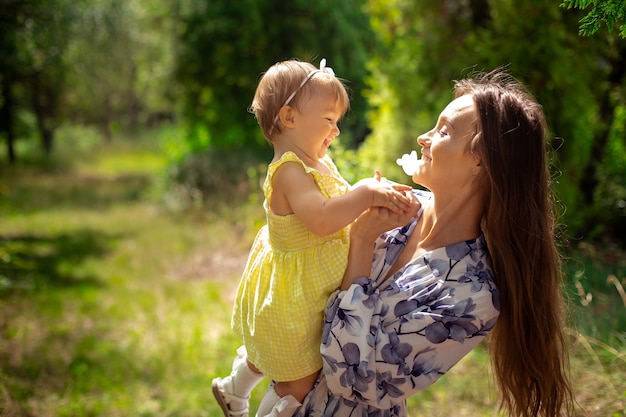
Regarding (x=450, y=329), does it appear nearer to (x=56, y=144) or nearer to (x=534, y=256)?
(x=534, y=256)

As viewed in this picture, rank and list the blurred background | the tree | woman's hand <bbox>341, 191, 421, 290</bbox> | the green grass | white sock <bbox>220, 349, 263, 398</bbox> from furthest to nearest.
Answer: the tree, the blurred background, the green grass, white sock <bbox>220, 349, 263, 398</bbox>, woman's hand <bbox>341, 191, 421, 290</bbox>

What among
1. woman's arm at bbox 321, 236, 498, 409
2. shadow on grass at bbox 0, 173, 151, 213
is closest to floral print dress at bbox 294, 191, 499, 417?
woman's arm at bbox 321, 236, 498, 409

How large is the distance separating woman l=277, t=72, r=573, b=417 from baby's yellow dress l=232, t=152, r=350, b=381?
67 mm

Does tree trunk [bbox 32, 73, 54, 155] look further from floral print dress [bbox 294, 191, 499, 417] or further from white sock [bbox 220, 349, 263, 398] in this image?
floral print dress [bbox 294, 191, 499, 417]

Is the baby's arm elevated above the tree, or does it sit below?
below

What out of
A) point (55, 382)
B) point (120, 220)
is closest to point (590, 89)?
point (55, 382)

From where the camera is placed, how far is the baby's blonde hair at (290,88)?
231 centimetres

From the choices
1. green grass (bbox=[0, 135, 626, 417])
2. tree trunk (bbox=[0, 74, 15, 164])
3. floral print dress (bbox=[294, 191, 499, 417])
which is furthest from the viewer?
tree trunk (bbox=[0, 74, 15, 164])

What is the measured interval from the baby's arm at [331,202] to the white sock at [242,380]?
29.5 inches

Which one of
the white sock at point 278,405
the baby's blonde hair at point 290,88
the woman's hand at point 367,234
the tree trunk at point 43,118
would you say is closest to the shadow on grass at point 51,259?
the white sock at point 278,405

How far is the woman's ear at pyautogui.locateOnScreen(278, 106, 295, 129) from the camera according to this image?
2320mm

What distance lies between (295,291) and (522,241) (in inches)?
30.7

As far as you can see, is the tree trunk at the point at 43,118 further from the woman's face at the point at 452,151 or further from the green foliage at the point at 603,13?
the green foliage at the point at 603,13

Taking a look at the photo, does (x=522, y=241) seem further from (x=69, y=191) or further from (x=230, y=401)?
(x=69, y=191)
